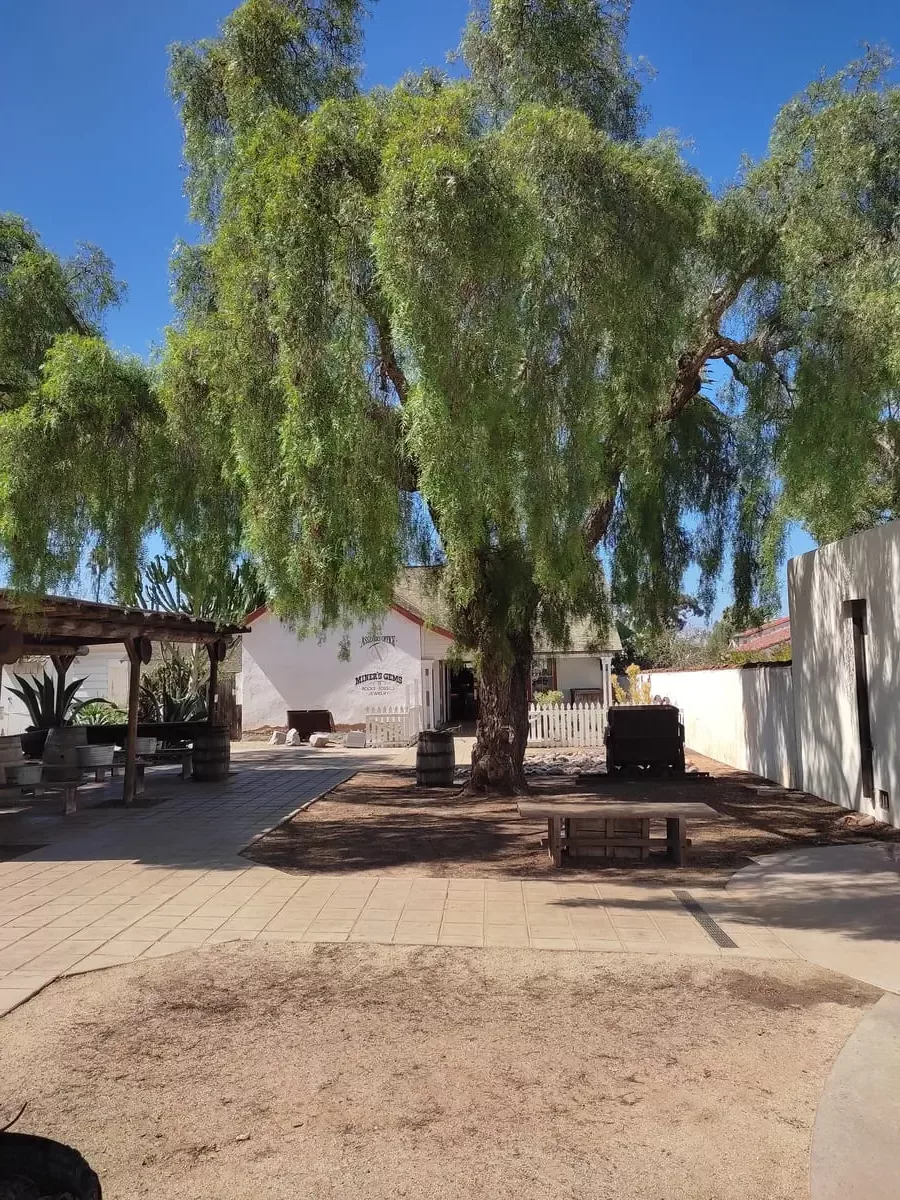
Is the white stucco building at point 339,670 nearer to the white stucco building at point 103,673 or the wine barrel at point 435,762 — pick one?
the white stucco building at point 103,673

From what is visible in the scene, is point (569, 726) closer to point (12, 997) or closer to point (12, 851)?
point (12, 851)

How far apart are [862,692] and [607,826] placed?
3.71m

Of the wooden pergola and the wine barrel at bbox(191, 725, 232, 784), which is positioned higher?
the wooden pergola

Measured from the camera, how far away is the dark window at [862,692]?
1071cm

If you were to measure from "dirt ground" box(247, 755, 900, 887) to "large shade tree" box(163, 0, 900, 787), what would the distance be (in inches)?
96.1

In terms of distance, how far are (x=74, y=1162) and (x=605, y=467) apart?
10.1 metres

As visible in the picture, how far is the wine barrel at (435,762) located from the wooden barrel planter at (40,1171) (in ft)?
43.2

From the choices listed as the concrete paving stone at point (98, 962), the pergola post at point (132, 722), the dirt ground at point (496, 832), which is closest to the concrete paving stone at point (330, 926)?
the concrete paving stone at point (98, 962)

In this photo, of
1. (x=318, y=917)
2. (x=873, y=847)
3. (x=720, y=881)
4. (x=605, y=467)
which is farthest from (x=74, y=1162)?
(x=605, y=467)

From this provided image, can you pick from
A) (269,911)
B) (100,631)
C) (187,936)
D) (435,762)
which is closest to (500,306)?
(269,911)

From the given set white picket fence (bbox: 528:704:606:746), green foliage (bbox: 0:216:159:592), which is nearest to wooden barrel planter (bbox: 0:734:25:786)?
green foliage (bbox: 0:216:159:592)

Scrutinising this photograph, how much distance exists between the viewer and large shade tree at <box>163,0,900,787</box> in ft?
25.7

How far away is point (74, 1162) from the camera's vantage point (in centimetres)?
231

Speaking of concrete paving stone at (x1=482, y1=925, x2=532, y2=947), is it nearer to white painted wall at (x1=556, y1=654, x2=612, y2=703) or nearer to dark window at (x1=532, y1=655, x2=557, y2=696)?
dark window at (x1=532, y1=655, x2=557, y2=696)
